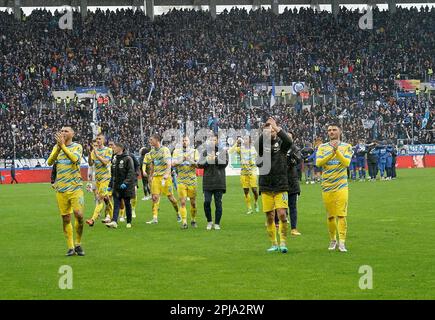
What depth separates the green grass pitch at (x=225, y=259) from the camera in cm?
1185

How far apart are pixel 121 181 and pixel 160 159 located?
1336 millimetres

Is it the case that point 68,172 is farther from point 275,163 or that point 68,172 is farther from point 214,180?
point 214,180

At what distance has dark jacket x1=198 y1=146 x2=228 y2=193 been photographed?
20.9 meters

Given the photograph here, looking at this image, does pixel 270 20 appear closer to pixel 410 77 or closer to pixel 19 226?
pixel 410 77

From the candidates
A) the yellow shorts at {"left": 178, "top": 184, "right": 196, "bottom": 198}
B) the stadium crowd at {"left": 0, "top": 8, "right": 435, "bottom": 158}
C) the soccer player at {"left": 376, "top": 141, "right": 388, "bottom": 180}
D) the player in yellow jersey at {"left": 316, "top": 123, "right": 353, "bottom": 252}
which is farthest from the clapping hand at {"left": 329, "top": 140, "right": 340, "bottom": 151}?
A: the stadium crowd at {"left": 0, "top": 8, "right": 435, "bottom": 158}

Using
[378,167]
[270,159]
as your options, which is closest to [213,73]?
[378,167]

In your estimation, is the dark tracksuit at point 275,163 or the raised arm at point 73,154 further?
the dark tracksuit at point 275,163

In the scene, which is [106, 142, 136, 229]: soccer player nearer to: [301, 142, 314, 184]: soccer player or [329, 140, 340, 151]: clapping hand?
[329, 140, 340, 151]: clapping hand

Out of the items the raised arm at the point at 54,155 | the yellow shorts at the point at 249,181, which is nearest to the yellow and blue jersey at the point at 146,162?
the yellow shorts at the point at 249,181

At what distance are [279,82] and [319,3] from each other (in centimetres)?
1267

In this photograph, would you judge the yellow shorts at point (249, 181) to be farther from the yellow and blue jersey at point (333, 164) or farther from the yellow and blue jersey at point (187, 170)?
the yellow and blue jersey at point (333, 164)

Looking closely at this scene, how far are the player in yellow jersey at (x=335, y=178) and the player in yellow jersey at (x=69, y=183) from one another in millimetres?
4453

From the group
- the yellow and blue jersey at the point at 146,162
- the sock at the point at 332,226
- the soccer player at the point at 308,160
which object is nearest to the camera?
the sock at the point at 332,226

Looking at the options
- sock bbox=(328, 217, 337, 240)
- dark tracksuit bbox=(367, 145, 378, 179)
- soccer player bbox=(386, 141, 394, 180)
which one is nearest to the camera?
sock bbox=(328, 217, 337, 240)
